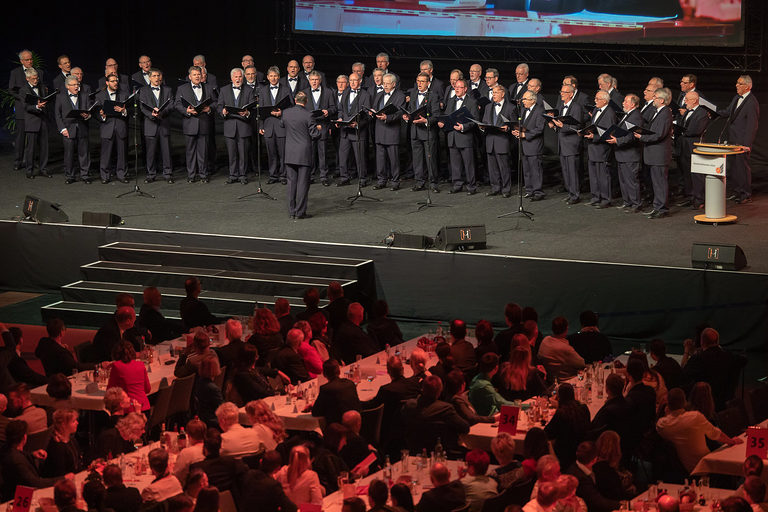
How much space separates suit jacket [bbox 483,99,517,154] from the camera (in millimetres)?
16312

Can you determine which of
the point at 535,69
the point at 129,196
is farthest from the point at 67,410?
the point at 535,69

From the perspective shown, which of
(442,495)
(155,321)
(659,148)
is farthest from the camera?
(659,148)

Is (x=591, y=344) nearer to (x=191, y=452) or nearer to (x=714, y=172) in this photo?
(x=191, y=452)

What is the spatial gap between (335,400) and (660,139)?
25.2 feet

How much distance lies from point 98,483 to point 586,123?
34.2 feet

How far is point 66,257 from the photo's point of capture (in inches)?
588

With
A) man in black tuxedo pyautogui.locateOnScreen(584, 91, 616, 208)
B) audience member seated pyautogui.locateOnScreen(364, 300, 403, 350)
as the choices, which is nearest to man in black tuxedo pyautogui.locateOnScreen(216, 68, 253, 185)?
man in black tuxedo pyautogui.locateOnScreen(584, 91, 616, 208)

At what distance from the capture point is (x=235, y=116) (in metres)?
17.6

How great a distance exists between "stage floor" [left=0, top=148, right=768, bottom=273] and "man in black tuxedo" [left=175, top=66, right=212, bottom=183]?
0.30m

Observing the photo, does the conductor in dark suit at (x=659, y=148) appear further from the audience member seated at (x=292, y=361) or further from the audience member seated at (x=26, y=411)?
the audience member seated at (x=26, y=411)

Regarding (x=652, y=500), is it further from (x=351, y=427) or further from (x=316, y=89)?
(x=316, y=89)

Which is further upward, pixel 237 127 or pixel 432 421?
pixel 237 127

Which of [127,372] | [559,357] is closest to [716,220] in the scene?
[559,357]

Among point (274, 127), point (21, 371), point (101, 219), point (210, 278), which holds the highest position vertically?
point (274, 127)
